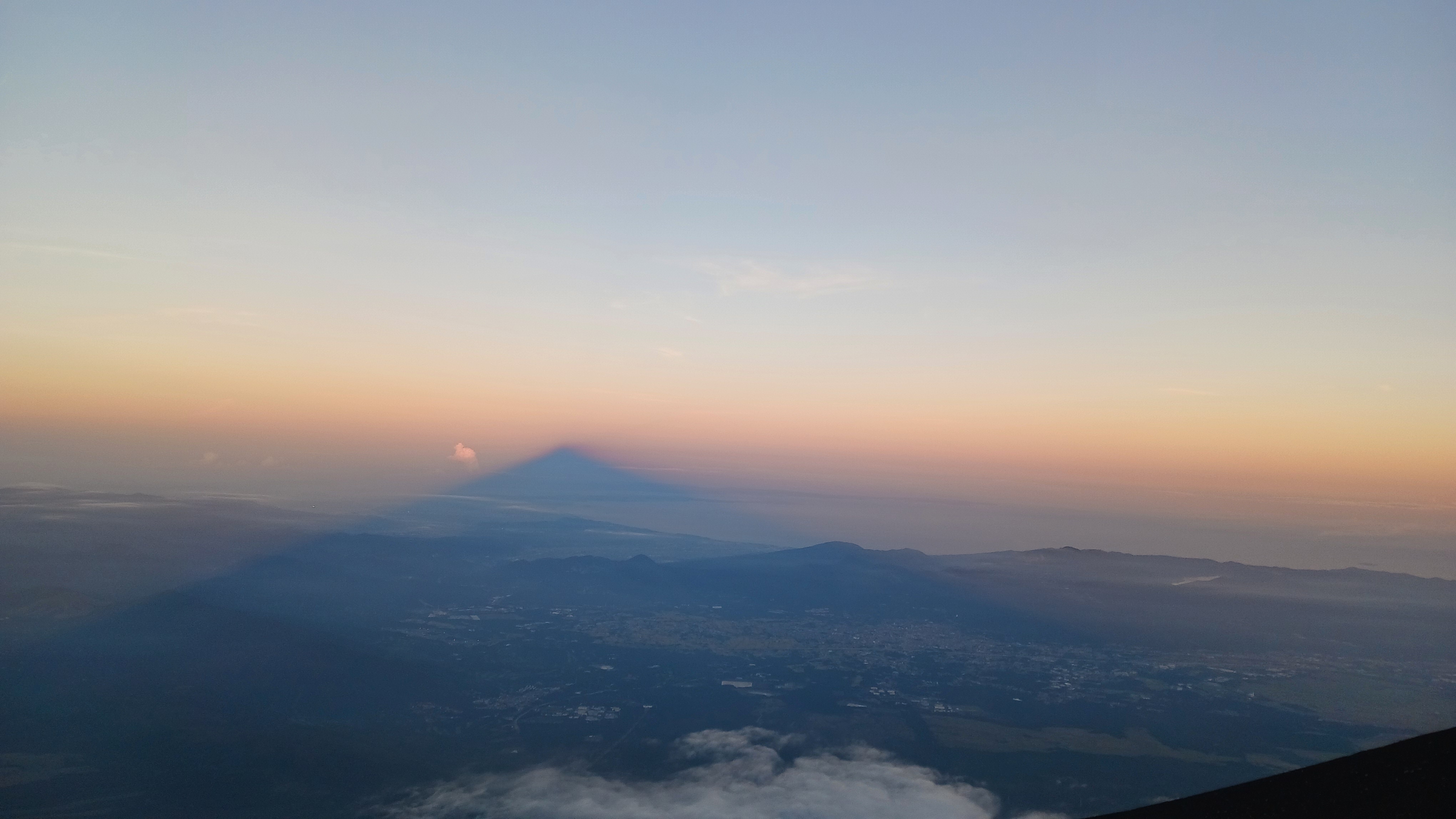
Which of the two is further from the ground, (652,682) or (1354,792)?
(1354,792)

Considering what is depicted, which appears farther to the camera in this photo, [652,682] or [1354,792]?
[652,682]

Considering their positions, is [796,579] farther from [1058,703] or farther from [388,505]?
[388,505]

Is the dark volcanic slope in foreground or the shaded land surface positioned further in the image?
the shaded land surface

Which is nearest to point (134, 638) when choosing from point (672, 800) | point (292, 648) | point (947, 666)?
point (292, 648)

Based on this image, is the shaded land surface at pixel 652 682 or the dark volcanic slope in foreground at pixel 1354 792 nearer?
the dark volcanic slope in foreground at pixel 1354 792

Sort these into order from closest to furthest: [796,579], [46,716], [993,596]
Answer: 1. [46,716]
2. [993,596]
3. [796,579]

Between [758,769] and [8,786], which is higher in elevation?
[758,769]

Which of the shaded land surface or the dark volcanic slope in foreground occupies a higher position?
the dark volcanic slope in foreground

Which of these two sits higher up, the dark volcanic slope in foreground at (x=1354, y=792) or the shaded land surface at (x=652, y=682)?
the dark volcanic slope in foreground at (x=1354, y=792)
